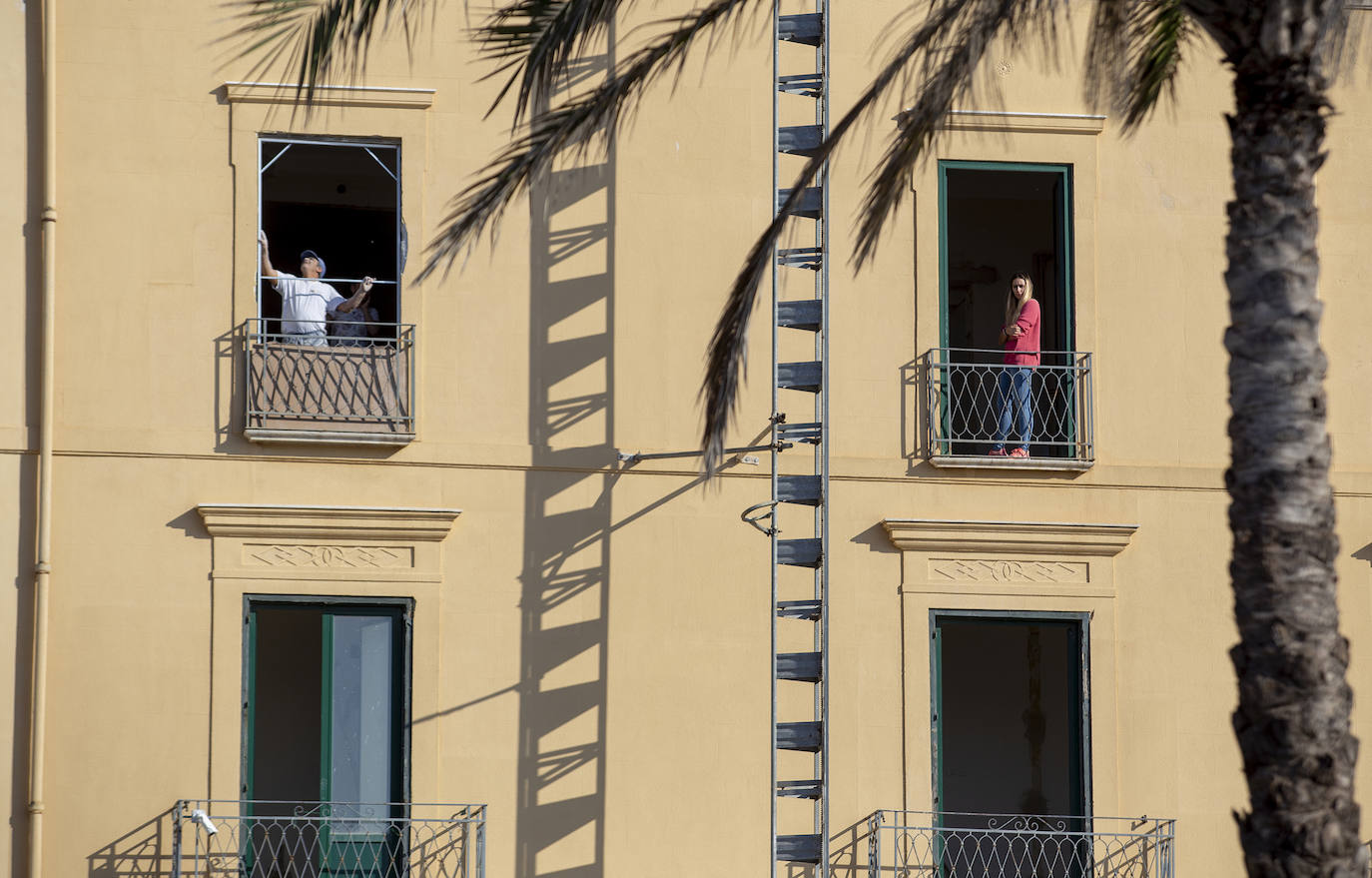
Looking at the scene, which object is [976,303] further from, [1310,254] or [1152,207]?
[1310,254]

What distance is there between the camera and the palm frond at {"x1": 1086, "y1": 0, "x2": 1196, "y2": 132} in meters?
11.7

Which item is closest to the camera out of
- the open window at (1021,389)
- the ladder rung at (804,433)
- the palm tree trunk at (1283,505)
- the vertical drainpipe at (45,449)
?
the palm tree trunk at (1283,505)

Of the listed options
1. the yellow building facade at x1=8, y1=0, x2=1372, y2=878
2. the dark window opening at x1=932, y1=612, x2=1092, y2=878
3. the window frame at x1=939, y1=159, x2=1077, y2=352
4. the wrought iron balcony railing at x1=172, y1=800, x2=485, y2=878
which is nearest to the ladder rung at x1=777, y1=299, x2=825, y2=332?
the yellow building facade at x1=8, y1=0, x2=1372, y2=878

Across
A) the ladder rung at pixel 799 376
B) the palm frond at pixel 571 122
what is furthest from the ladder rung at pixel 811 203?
the palm frond at pixel 571 122

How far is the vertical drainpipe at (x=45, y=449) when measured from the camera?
13.5m

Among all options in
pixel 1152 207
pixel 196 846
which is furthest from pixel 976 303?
pixel 196 846

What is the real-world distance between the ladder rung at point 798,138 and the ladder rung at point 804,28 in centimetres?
64

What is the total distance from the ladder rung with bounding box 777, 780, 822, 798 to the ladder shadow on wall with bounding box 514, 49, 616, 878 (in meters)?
1.27

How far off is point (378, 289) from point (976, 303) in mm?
5964

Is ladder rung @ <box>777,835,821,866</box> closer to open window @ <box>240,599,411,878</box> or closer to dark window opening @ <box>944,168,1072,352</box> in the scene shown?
open window @ <box>240,599,411,878</box>

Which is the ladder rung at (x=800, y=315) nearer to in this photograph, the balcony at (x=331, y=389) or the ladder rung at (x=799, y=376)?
the ladder rung at (x=799, y=376)

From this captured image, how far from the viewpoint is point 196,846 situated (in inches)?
534

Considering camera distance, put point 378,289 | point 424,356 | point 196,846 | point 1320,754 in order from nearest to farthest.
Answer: point 1320,754 < point 196,846 < point 424,356 < point 378,289

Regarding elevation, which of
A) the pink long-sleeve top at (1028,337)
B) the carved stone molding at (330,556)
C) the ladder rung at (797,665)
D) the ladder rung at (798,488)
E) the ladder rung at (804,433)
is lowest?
the ladder rung at (797,665)
